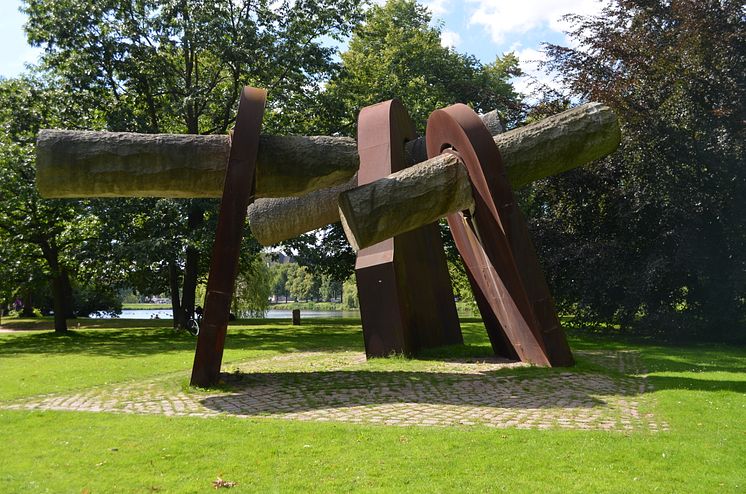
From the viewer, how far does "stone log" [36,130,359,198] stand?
8.44m

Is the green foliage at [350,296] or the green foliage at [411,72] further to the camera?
the green foliage at [350,296]

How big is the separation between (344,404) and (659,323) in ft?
43.9

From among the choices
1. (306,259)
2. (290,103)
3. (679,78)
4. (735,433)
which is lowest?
(735,433)

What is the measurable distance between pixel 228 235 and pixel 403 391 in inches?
130

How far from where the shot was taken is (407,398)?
8.12 meters

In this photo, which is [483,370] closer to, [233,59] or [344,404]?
[344,404]

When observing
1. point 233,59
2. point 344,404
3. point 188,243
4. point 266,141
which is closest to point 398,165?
point 266,141

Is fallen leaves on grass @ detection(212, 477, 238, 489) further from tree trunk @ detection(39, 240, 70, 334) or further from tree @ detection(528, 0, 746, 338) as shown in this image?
tree trunk @ detection(39, 240, 70, 334)

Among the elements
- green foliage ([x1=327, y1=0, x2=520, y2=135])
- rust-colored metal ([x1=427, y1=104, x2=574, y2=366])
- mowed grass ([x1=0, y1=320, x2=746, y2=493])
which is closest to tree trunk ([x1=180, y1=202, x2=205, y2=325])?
green foliage ([x1=327, y1=0, x2=520, y2=135])

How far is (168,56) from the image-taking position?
22672 mm

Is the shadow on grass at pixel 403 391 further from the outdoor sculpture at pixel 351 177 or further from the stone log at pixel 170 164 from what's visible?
the stone log at pixel 170 164

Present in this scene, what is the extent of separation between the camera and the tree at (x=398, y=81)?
2305 cm

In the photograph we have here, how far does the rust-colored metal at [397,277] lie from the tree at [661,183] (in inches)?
287

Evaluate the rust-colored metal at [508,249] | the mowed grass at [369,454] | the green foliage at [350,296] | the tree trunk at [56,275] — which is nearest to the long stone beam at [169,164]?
the rust-colored metal at [508,249]
